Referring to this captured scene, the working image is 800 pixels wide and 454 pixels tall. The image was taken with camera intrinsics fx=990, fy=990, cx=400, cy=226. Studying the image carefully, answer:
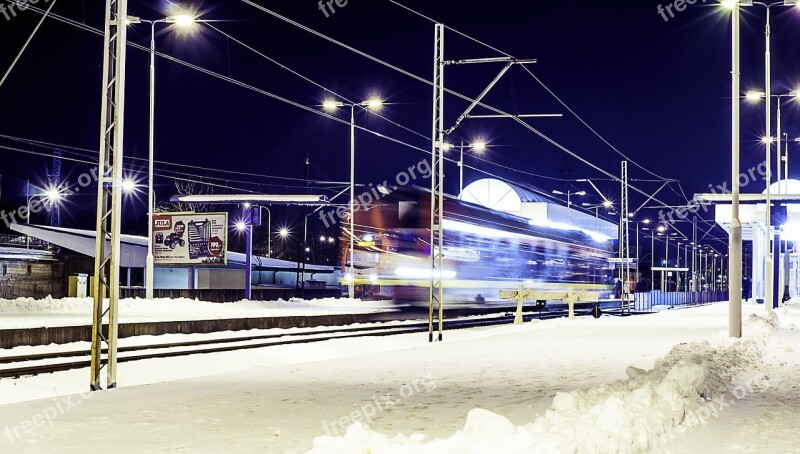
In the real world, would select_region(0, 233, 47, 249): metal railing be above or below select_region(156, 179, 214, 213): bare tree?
below

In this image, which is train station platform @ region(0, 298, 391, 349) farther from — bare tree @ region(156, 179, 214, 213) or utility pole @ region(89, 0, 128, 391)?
bare tree @ region(156, 179, 214, 213)

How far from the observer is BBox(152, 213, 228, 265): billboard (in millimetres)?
42281

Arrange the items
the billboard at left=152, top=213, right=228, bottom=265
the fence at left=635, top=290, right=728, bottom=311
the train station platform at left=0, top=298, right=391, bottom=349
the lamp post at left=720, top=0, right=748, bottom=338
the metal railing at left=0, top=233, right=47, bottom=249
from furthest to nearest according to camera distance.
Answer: the metal railing at left=0, top=233, right=47, bottom=249 < the fence at left=635, top=290, right=728, bottom=311 < the billboard at left=152, top=213, right=228, bottom=265 < the train station platform at left=0, top=298, right=391, bottom=349 < the lamp post at left=720, top=0, right=748, bottom=338

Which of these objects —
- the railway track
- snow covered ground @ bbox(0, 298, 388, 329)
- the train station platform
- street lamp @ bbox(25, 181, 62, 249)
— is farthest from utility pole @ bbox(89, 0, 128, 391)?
street lamp @ bbox(25, 181, 62, 249)

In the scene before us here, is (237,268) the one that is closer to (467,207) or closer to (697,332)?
(467,207)

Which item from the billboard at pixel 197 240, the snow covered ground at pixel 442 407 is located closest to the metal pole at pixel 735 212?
the snow covered ground at pixel 442 407

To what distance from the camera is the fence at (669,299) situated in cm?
6119

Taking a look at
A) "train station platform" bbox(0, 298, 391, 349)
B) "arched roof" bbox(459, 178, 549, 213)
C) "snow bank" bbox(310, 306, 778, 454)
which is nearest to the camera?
"snow bank" bbox(310, 306, 778, 454)

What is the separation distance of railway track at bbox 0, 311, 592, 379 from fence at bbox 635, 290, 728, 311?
94.5 feet

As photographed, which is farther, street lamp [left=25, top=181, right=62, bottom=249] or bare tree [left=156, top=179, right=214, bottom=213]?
bare tree [left=156, top=179, right=214, bottom=213]

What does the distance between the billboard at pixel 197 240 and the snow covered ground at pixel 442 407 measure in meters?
23.8

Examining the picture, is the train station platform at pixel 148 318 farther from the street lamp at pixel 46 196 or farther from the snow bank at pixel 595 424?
the street lamp at pixel 46 196

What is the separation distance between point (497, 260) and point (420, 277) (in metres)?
4.85

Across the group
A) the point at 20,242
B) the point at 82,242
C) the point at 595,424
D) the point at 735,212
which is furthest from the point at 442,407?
the point at 20,242
